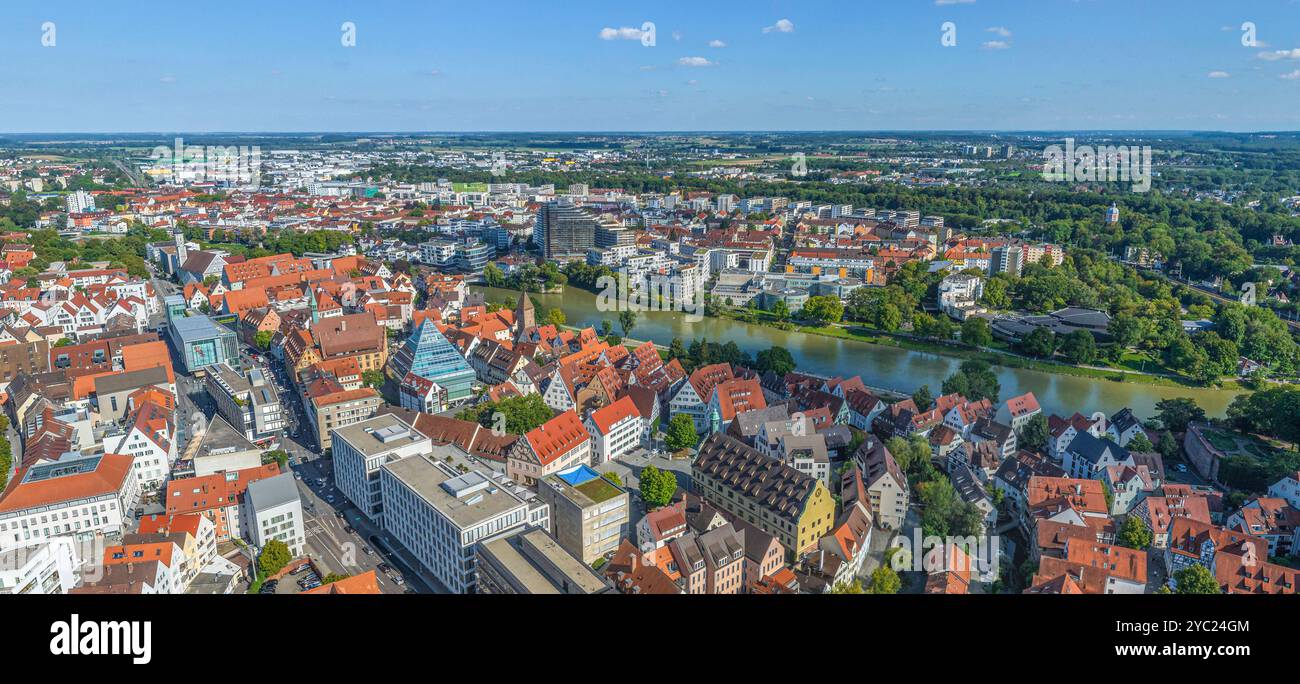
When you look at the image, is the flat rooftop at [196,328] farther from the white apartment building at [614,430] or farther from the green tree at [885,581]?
the green tree at [885,581]

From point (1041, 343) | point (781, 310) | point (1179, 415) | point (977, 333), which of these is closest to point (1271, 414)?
point (1179, 415)

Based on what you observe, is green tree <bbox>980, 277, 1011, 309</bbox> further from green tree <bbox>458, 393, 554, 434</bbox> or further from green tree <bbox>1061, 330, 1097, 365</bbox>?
green tree <bbox>458, 393, 554, 434</bbox>

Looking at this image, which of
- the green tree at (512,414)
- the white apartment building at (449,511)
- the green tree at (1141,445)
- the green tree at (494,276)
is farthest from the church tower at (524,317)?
the green tree at (1141,445)

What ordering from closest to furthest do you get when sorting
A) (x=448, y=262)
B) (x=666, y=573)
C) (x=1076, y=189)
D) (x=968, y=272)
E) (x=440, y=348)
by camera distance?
1. (x=666, y=573)
2. (x=440, y=348)
3. (x=968, y=272)
4. (x=448, y=262)
5. (x=1076, y=189)

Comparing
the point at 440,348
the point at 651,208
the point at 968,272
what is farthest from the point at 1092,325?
the point at 651,208

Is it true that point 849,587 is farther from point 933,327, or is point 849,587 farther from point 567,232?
point 567,232
